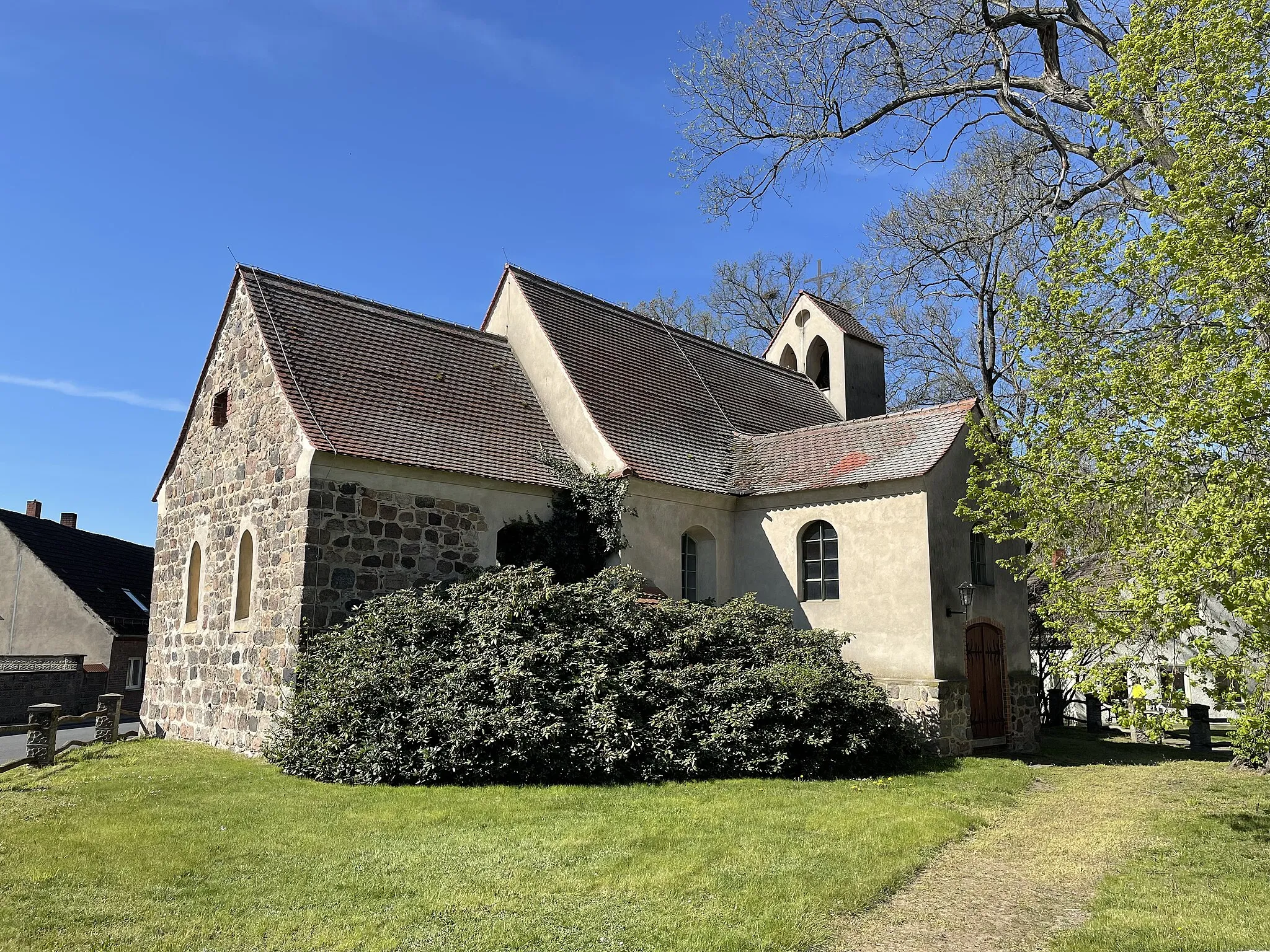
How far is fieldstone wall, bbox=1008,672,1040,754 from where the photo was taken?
16.6 metres

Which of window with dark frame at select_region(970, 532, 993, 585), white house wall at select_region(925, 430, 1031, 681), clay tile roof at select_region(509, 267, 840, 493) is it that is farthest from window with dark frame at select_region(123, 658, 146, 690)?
window with dark frame at select_region(970, 532, 993, 585)

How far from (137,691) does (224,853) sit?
24276mm

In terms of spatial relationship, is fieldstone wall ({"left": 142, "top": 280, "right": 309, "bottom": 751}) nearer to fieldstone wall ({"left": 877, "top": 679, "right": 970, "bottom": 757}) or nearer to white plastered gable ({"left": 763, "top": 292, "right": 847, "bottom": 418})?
fieldstone wall ({"left": 877, "top": 679, "right": 970, "bottom": 757})

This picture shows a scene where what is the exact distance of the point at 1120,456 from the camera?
354 inches

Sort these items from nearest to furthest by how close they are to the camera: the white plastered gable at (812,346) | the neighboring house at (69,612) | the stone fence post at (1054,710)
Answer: the stone fence post at (1054,710)
the white plastered gable at (812,346)
the neighboring house at (69,612)

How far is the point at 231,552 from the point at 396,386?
3773 mm

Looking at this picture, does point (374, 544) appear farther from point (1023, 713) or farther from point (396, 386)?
point (1023, 713)

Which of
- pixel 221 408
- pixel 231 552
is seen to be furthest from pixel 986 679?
pixel 221 408

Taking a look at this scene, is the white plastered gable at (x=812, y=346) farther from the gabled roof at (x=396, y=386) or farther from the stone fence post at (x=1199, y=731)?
the stone fence post at (x=1199, y=731)

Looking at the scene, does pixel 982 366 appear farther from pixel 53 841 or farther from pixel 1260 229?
pixel 53 841

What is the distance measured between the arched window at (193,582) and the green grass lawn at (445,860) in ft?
15.8

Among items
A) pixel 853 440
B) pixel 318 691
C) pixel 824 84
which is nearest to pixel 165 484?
pixel 318 691

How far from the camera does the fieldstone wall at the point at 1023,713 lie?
16594 millimetres

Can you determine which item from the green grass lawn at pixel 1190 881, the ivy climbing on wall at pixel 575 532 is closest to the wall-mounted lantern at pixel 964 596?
the green grass lawn at pixel 1190 881
